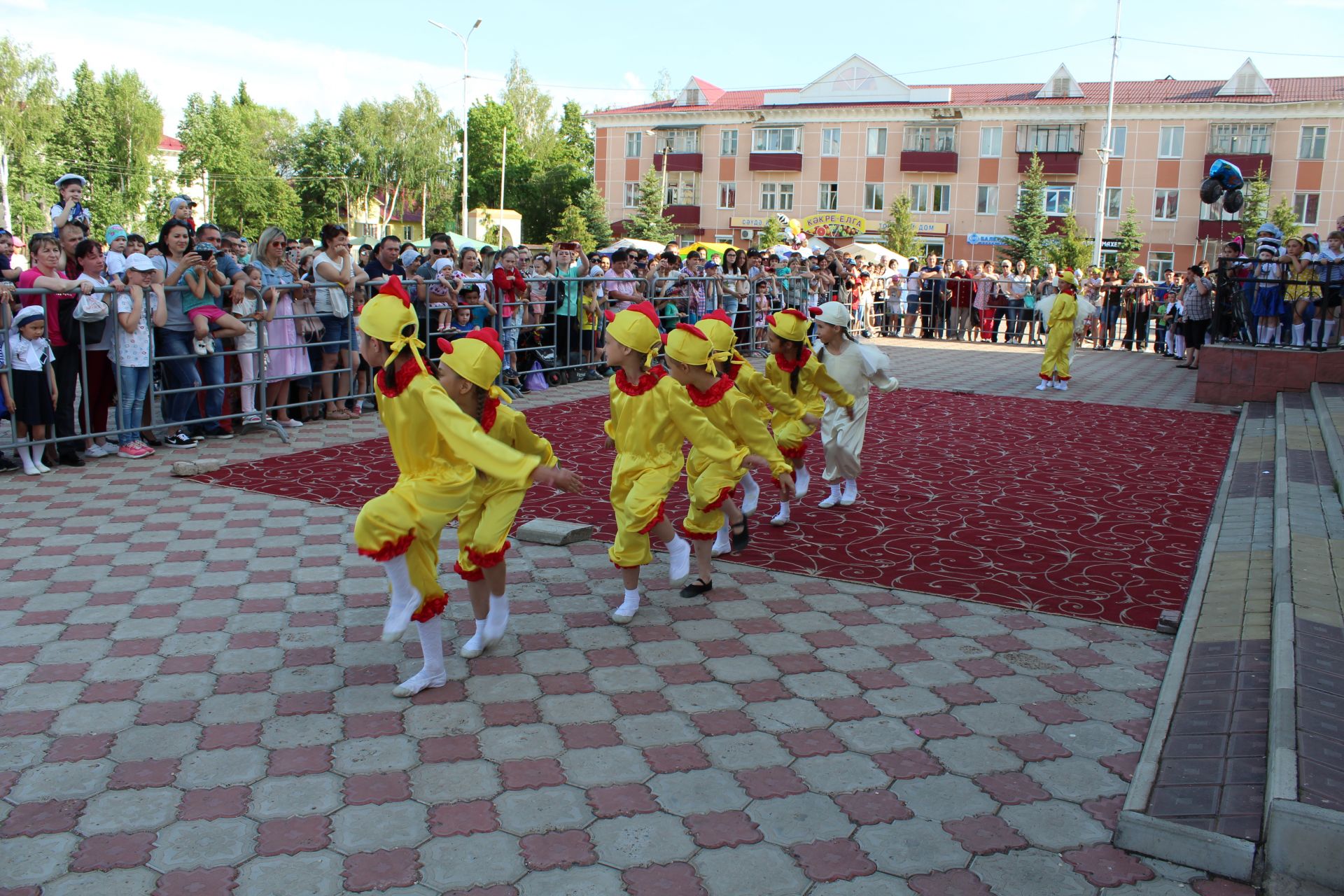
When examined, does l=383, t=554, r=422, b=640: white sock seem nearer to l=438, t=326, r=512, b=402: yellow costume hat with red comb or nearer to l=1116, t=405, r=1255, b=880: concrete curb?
l=438, t=326, r=512, b=402: yellow costume hat with red comb

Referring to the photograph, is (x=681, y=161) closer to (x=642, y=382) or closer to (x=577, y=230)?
(x=577, y=230)

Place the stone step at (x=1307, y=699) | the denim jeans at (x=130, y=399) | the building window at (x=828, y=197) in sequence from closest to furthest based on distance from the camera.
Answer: the stone step at (x=1307, y=699), the denim jeans at (x=130, y=399), the building window at (x=828, y=197)

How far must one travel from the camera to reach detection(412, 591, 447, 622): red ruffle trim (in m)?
4.41

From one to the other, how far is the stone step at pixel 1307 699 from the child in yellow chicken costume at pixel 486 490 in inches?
111

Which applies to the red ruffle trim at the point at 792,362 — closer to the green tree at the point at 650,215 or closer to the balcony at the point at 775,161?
the green tree at the point at 650,215

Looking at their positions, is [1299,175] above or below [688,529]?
above

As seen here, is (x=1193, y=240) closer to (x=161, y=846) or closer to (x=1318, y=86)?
(x=1318, y=86)

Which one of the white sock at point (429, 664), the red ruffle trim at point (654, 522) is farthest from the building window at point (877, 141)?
the white sock at point (429, 664)

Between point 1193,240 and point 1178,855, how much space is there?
51.5 meters

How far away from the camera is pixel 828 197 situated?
55312mm

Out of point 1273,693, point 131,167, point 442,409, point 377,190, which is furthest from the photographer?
point 377,190

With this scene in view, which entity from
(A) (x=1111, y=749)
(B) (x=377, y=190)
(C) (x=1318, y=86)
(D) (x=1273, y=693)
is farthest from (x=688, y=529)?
(B) (x=377, y=190)

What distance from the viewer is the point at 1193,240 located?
48.5 m

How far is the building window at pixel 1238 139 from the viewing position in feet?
154
